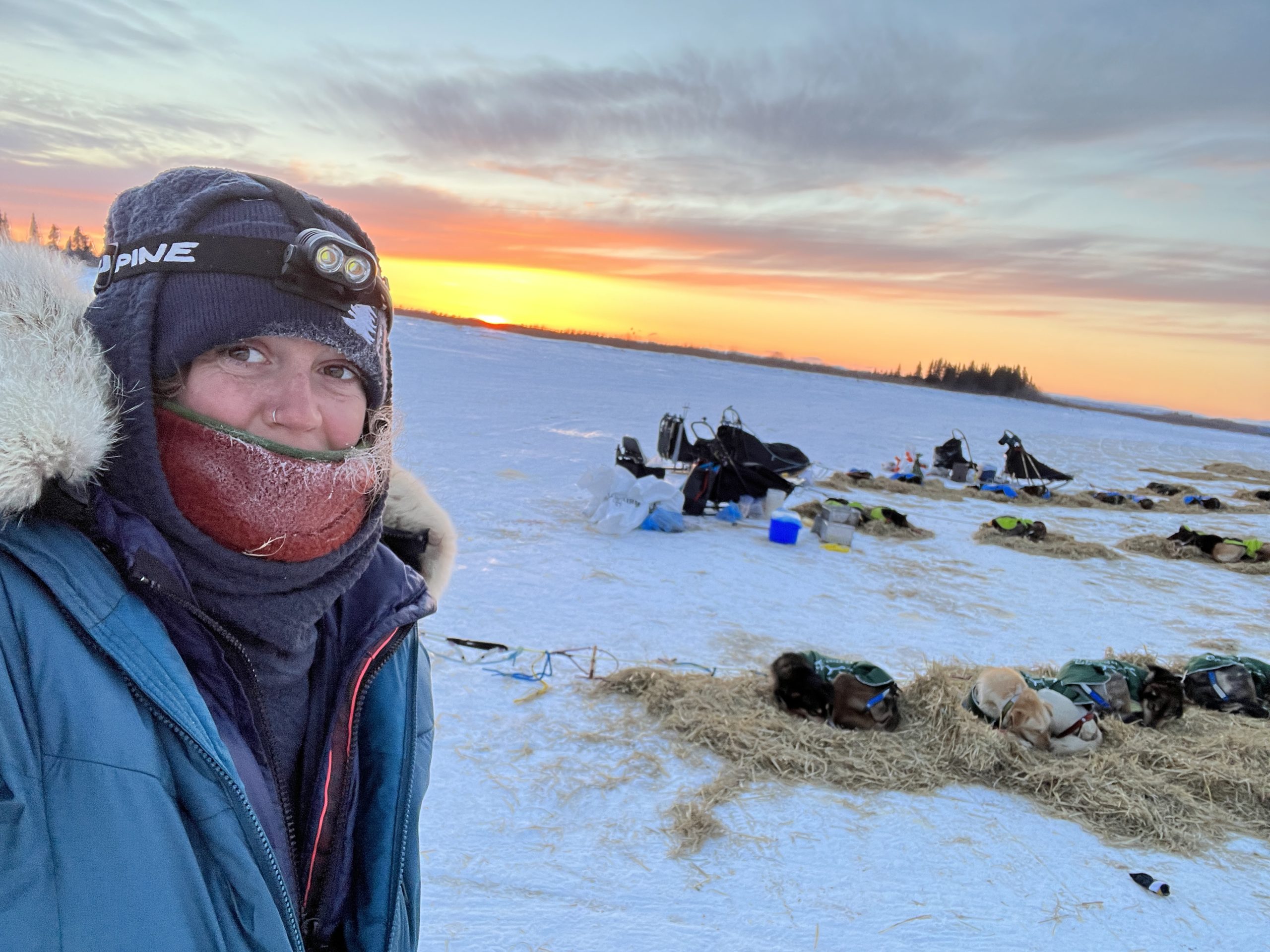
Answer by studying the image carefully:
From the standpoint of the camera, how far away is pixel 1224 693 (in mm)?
4484

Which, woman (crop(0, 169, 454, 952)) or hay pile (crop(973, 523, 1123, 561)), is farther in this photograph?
hay pile (crop(973, 523, 1123, 561))

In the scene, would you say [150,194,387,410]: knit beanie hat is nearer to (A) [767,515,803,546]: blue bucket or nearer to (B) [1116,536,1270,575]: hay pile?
(A) [767,515,803,546]: blue bucket

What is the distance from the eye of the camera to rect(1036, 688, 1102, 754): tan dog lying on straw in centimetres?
368

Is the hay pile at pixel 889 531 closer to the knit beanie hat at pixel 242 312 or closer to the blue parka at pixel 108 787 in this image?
the knit beanie hat at pixel 242 312

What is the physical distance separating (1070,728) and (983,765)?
0.63 metres

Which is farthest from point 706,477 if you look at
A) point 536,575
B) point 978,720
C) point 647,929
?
point 647,929

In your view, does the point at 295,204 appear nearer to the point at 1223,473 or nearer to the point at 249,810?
the point at 249,810

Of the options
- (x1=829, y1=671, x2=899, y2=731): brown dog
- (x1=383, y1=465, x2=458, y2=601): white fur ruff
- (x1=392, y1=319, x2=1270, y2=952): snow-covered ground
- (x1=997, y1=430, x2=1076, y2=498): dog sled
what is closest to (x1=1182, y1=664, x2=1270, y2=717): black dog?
(x1=392, y1=319, x2=1270, y2=952): snow-covered ground

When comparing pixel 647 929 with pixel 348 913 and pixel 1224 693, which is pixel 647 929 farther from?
pixel 1224 693

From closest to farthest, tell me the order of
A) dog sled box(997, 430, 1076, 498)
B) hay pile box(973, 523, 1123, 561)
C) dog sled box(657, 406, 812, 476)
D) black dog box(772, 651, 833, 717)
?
black dog box(772, 651, 833, 717) → hay pile box(973, 523, 1123, 561) → dog sled box(657, 406, 812, 476) → dog sled box(997, 430, 1076, 498)

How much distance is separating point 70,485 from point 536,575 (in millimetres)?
5007

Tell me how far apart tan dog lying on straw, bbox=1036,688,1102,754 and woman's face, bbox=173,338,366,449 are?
12.6 feet

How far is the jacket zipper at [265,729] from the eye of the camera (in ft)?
3.41

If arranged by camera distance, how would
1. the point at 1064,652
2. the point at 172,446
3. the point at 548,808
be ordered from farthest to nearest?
→ the point at 1064,652 → the point at 548,808 → the point at 172,446
